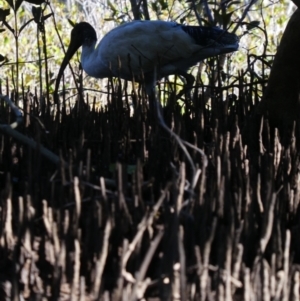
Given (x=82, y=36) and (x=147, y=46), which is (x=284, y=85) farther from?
(x=82, y=36)

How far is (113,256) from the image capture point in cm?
161

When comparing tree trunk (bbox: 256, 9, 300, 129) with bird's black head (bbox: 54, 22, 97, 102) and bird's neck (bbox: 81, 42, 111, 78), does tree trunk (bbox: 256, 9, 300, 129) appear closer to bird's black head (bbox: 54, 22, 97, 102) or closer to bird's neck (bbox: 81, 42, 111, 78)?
bird's neck (bbox: 81, 42, 111, 78)

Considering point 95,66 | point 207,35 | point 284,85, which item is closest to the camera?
point 284,85

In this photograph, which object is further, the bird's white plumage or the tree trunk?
the bird's white plumage

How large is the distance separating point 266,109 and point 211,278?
1.70 metres

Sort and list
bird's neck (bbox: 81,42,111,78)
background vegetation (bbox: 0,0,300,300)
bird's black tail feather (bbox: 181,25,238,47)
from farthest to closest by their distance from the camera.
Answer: bird's neck (bbox: 81,42,111,78), bird's black tail feather (bbox: 181,25,238,47), background vegetation (bbox: 0,0,300,300)

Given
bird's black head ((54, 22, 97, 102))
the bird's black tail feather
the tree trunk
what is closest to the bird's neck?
bird's black head ((54, 22, 97, 102))

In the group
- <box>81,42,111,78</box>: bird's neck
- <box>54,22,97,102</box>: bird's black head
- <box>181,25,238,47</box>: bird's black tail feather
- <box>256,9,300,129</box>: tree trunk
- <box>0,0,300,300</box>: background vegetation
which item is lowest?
<box>0,0,300,300</box>: background vegetation

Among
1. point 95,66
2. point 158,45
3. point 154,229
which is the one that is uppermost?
point 158,45

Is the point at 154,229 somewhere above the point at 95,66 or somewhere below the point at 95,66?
below

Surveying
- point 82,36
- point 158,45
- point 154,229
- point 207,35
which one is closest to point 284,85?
point 154,229

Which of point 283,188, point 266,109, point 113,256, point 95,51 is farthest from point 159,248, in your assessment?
point 95,51

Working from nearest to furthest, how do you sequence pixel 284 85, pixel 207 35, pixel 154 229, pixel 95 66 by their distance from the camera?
pixel 154 229 → pixel 284 85 → pixel 207 35 → pixel 95 66

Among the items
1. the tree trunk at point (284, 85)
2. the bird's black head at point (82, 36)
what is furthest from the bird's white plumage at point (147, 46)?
the tree trunk at point (284, 85)
